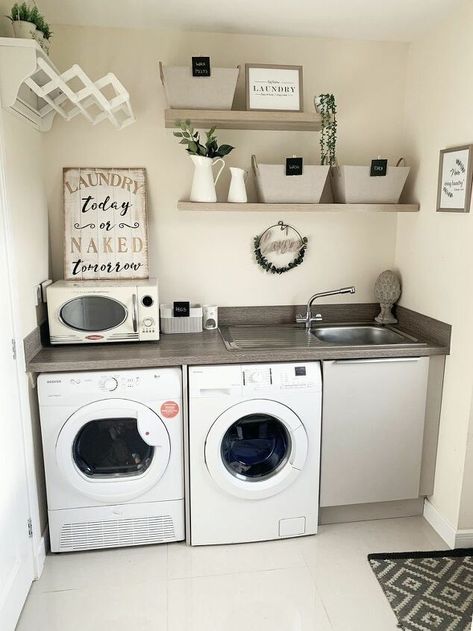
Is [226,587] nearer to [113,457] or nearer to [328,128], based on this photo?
[113,457]

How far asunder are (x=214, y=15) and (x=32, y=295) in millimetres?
1555

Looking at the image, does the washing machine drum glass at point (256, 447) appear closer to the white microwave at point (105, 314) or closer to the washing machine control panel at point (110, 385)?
the washing machine control panel at point (110, 385)

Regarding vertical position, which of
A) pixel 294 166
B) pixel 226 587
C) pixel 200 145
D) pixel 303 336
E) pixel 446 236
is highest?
pixel 200 145

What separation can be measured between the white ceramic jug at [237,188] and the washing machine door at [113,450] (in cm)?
112

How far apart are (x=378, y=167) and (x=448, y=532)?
1.82 m

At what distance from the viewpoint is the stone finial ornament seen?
2.81 meters

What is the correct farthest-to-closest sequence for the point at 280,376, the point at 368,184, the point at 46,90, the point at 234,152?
1. the point at 234,152
2. the point at 368,184
3. the point at 280,376
4. the point at 46,90

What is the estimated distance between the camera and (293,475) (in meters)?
2.35

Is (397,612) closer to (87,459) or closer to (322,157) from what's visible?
(87,459)

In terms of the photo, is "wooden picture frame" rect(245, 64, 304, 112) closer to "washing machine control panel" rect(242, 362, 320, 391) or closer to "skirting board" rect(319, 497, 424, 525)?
"washing machine control panel" rect(242, 362, 320, 391)

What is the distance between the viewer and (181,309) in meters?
2.63

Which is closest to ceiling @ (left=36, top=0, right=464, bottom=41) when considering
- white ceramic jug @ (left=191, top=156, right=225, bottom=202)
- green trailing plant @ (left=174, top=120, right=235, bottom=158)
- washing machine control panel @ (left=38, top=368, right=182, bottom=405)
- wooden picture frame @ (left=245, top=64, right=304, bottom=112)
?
wooden picture frame @ (left=245, top=64, right=304, bottom=112)

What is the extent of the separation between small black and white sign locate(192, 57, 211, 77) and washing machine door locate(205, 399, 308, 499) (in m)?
1.52

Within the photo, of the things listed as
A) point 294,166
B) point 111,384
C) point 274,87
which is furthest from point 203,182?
point 111,384
